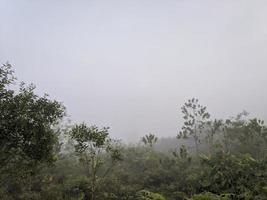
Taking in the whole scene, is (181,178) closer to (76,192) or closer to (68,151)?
(76,192)

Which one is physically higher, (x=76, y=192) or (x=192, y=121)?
(x=192, y=121)

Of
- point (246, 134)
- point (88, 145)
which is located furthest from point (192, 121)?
point (88, 145)

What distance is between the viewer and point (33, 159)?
18.0 metres

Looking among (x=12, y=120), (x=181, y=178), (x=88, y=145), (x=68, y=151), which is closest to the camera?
(x=12, y=120)

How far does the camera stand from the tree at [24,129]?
663 inches

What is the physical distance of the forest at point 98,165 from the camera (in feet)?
56.9

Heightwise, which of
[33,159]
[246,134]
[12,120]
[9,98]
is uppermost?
[246,134]

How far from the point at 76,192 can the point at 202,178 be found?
1008cm

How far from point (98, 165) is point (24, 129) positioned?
5585 millimetres

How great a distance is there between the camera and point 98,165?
68.6 ft

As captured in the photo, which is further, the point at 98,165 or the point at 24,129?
the point at 98,165

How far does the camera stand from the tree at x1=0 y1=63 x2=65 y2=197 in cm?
1683

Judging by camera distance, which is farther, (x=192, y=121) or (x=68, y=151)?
(x=68, y=151)

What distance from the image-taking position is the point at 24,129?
17125mm
